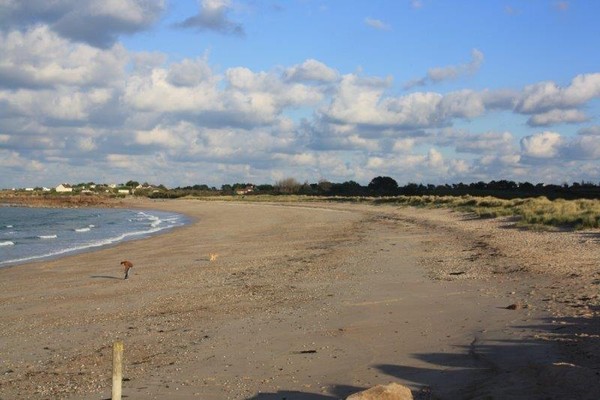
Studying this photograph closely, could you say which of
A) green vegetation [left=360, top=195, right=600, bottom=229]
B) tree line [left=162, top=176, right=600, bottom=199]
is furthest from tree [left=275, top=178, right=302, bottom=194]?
green vegetation [left=360, top=195, right=600, bottom=229]

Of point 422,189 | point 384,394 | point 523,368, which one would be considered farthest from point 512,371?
point 422,189

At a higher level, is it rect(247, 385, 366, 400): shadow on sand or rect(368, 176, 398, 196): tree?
rect(368, 176, 398, 196): tree

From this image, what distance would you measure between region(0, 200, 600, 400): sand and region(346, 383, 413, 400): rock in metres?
0.80

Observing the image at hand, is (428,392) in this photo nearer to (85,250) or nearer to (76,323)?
(76,323)

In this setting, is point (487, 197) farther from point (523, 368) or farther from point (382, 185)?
point (382, 185)

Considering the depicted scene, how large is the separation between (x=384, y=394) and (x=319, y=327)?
163 inches

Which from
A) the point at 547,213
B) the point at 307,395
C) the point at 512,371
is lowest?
the point at 307,395

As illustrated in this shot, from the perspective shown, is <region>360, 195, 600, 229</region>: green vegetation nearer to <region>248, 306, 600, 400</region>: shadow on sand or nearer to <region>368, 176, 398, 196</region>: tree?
<region>248, 306, 600, 400</region>: shadow on sand

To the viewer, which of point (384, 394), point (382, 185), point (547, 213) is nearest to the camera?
point (384, 394)

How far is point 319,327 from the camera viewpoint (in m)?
9.45

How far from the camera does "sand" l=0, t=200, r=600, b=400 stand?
22.1 ft

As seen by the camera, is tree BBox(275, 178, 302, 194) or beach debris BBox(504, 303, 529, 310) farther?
tree BBox(275, 178, 302, 194)

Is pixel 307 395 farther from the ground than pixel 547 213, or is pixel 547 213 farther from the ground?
pixel 547 213

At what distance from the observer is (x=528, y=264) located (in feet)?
48.1
